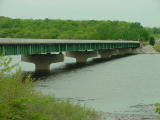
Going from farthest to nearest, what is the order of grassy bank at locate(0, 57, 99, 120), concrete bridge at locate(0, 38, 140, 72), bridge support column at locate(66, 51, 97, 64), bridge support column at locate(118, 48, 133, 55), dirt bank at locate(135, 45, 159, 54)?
dirt bank at locate(135, 45, 159, 54), bridge support column at locate(118, 48, 133, 55), bridge support column at locate(66, 51, 97, 64), concrete bridge at locate(0, 38, 140, 72), grassy bank at locate(0, 57, 99, 120)

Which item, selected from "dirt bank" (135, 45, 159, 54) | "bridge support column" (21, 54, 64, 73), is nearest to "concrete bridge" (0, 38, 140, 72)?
"bridge support column" (21, 54, 64, 73)

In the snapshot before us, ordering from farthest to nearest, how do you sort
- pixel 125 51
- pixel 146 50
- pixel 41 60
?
pixel 146 50
pixel 125 51
pixel 41 60

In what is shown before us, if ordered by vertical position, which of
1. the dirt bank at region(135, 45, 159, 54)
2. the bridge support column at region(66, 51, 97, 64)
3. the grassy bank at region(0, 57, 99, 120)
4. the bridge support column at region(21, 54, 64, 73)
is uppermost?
the grassy bank at region(0, 57, 99, 120)

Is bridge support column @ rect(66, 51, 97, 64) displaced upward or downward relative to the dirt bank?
upward

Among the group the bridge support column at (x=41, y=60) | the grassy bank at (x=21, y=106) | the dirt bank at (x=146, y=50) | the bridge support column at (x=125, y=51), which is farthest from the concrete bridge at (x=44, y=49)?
the dirt bank at (x=146, y=50)

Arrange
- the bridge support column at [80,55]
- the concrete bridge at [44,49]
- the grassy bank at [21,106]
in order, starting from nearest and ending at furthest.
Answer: the grassy bank at [21,106], the concrete bridge at [44,49], the bridge support column at [80,55]

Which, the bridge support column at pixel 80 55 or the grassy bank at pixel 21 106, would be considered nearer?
the grassy bank at pixel 21 106

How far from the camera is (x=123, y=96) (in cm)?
4456

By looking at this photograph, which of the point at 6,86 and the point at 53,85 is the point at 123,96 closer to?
the point at 53,85

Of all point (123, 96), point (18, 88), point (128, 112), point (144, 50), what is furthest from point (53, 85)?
point (144, 50)

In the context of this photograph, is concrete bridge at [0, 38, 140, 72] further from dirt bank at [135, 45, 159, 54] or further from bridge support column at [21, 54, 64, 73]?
dirt bank at [135, 45, 159, 54]

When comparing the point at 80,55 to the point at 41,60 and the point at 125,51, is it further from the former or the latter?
the point at 125,51

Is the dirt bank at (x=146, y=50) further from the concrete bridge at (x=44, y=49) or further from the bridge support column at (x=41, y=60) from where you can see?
the bridge support column at (x=41, y=60)

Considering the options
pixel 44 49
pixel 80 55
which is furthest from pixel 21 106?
pixel 80 55
